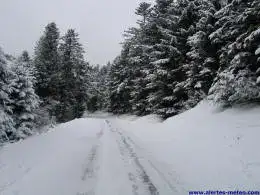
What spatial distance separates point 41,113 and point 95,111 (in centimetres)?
5276

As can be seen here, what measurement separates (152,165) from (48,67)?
1228 inches

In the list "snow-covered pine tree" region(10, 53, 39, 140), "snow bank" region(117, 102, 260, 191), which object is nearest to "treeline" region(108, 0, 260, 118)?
"snow bank" region(117, 102, 260, 191)

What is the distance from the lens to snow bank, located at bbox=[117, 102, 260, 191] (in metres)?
7.29

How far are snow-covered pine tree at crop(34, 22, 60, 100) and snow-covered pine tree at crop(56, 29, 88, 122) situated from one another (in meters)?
1.59

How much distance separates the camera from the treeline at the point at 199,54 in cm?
1169

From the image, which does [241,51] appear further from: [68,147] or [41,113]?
[41,113]

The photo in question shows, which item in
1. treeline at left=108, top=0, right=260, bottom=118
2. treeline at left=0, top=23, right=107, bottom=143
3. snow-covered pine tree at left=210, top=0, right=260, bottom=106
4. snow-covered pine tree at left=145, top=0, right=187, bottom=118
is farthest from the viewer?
treeline at left=0, top=23, right=107, bottom=143

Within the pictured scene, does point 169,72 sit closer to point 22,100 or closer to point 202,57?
point 202,57

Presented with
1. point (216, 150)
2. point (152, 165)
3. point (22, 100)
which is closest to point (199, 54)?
point (216, 150)

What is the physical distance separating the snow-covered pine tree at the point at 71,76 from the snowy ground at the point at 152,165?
88.5 ft

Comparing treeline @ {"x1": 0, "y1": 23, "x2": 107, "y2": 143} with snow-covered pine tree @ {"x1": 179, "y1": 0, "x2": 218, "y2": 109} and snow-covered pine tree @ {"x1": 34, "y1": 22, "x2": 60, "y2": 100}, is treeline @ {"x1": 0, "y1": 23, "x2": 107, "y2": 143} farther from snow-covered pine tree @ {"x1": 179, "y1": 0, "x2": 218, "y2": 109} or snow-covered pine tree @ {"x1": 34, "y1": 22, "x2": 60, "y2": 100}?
snow-covered pine tree @ {"x1": 179, "y1": 0, "x2": 218, "y2": 109}

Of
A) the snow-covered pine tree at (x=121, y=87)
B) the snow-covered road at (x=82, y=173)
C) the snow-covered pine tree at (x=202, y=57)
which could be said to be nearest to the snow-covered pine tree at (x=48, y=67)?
the snow-covered pine tree at (x=121, y=87)

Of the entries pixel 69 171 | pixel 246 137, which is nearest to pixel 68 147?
pixel 69 171

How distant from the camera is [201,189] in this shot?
22.8 feet
